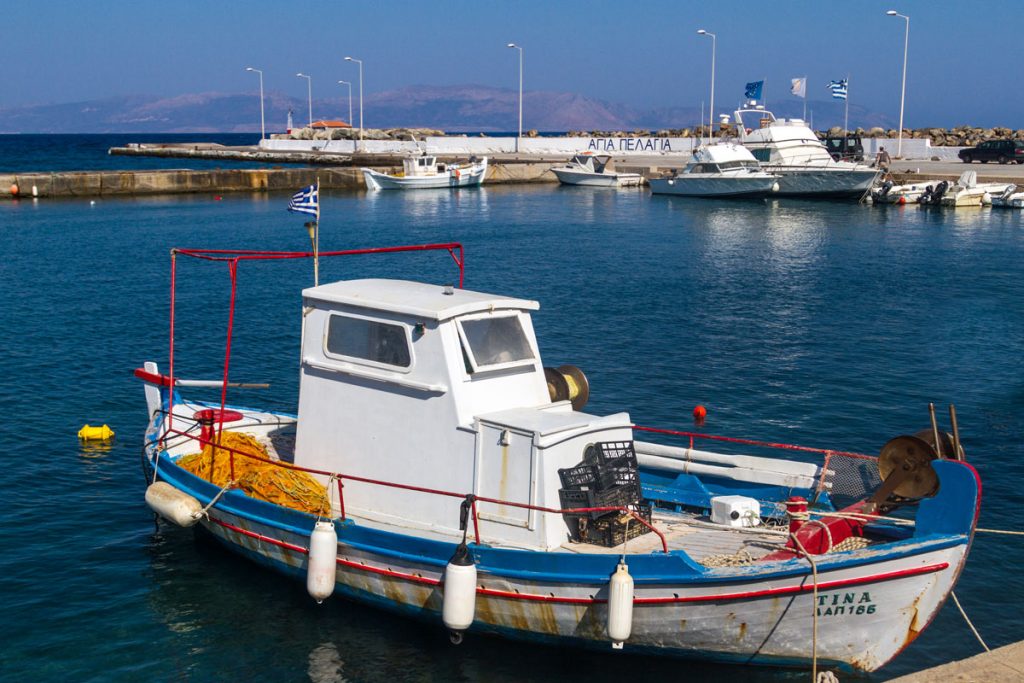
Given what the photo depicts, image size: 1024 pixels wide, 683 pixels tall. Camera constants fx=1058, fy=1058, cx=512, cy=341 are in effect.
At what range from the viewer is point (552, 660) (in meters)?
Answer: 11.4

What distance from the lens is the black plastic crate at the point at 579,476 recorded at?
11.2 metres

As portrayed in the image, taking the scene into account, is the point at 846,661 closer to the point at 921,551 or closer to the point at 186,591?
the point at 921,551

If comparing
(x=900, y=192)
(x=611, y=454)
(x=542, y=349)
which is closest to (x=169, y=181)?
(x=900, y=192)

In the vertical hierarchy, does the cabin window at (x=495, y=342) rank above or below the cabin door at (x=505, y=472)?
above

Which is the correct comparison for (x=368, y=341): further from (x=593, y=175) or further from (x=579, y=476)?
(x=593, y=175)

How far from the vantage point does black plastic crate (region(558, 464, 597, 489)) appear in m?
11.2

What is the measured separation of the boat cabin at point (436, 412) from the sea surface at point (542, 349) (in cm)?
148

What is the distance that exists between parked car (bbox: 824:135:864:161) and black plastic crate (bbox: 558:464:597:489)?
69.0 meters

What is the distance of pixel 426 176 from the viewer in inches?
2916

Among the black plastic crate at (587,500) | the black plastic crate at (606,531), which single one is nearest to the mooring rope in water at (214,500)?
the black plastic crate at (587,500)

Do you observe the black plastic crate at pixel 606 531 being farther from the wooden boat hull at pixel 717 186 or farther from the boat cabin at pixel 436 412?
the wooden boat hull at pixel 717 186

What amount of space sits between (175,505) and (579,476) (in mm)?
5202

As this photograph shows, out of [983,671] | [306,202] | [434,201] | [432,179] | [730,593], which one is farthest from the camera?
[432,179]

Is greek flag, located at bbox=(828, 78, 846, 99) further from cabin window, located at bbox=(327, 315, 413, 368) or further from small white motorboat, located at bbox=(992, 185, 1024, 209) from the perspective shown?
cabin window, located at bbox=(327, 315, 413, 368)
